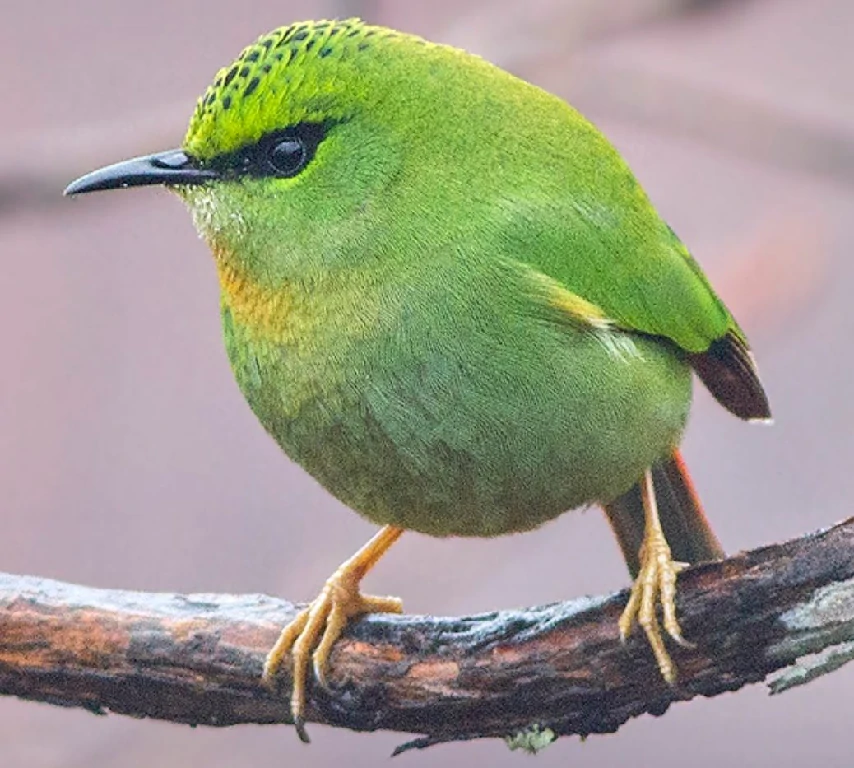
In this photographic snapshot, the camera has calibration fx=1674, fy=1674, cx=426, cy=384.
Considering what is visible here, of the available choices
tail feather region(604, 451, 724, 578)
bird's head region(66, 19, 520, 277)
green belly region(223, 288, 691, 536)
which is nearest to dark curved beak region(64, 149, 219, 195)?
bird's head region(66, 19, 520, 277)

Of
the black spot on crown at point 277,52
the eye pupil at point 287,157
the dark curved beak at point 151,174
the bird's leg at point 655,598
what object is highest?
the black spot on crown at point 277,52

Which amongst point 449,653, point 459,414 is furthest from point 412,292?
point 449,653

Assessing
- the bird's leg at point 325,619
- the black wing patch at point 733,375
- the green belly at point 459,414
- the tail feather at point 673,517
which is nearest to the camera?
the green belly at point 459,414

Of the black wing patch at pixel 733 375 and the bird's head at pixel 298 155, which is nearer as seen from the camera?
the bird's head at pixel 298 155

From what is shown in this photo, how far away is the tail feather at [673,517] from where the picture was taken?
4824 millimetres

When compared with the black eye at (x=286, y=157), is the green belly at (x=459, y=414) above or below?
below

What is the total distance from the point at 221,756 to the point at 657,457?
2.56 metres

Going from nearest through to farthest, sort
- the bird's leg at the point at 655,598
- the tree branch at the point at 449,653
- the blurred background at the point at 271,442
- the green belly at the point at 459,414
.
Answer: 1. the tree branch at the point at 449,653
2. the bird's leg at the point at 655,598
3. the green belly at the point at 459,414
4. the blurred background at the point at 271,442

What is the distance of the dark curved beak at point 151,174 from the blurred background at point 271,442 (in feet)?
5.70

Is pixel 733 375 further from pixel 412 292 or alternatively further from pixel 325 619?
pixel 325 619

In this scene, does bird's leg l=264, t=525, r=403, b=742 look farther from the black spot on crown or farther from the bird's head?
the black spot on crown

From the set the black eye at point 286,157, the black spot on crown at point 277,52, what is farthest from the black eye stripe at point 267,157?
the black spot on crown at point 277,52

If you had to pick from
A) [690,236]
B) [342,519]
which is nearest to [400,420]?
[342,519]

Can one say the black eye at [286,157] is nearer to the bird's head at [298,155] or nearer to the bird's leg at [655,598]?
the bird's head at [298,155]
